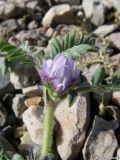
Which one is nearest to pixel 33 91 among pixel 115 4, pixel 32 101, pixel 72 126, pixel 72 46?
pixel 32 101

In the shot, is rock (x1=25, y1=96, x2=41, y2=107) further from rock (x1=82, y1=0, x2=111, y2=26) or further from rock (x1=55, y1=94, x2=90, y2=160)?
rock (x1=82, y1=0, x2=111, y2=26)

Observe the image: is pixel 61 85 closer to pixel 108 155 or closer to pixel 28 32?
pixel 108 155

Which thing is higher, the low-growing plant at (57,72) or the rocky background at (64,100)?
the low-growing plant at (57,72)

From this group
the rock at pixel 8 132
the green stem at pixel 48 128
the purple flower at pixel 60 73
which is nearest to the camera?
the purple flower at pixel 60 73

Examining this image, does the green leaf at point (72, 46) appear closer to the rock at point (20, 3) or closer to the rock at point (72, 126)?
the rock at point (72, 126)

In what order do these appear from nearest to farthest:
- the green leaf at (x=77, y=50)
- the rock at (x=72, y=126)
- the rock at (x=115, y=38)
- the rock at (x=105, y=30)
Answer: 1. the green leaf at (x=77, y=50)
2. the rock at (x=72, y=126)
3. the rock at (x=115, y=38)
4. the rock at (x=105, y=30)

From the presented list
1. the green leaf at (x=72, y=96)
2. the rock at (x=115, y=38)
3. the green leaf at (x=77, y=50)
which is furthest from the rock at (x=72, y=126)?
the rock at (x=115, y=38)

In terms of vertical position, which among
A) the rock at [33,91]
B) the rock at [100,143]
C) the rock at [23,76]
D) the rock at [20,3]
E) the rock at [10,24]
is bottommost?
the rock at [100,143]

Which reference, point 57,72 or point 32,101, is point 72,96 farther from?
point 32,101
